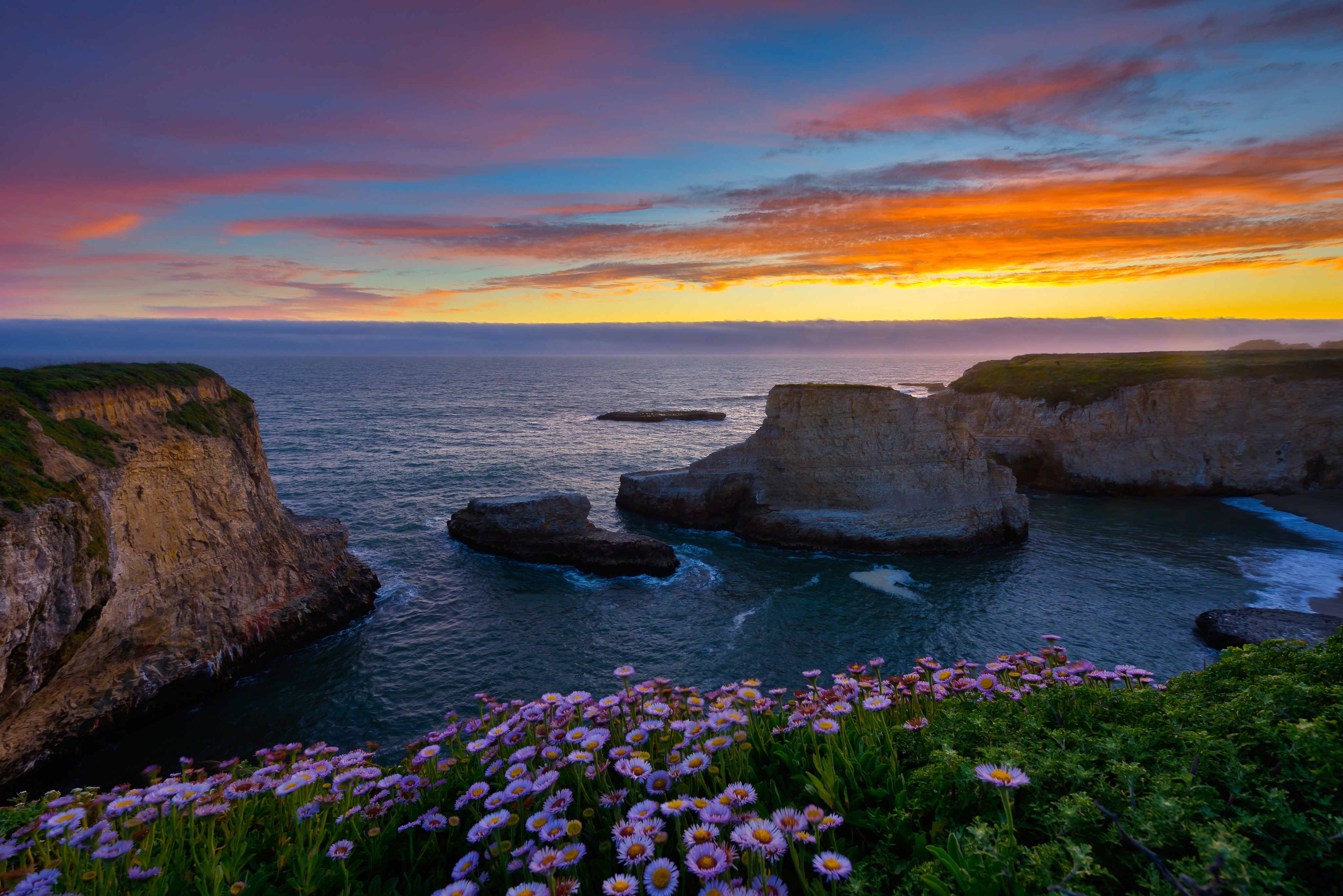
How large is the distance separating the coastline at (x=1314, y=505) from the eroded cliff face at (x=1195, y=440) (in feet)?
2.59

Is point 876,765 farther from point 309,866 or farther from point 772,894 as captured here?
point 309,866

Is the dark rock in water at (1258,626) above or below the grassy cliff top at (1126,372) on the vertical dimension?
below

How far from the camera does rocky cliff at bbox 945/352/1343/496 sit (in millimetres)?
43562

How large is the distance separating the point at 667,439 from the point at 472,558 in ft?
145

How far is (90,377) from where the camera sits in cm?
2123

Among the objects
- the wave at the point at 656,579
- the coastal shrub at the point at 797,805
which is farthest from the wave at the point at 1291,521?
the coastal shrub at the point at 797,805

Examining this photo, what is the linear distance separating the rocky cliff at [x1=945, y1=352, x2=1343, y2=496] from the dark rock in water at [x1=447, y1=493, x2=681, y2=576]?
35.6 metres

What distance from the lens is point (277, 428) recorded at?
253 feet

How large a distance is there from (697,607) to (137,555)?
20.6 m

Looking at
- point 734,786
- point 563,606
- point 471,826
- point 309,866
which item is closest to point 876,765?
point 734,786

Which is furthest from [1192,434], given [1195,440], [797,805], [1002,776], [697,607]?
[797,805]

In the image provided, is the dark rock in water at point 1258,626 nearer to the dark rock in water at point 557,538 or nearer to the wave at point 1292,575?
the wave at point 1292,575

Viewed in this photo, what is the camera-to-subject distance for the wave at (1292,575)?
86.0 feet

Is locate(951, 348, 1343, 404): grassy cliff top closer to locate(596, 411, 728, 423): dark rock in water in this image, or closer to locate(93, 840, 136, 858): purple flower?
locate(596, 411, 728, 423): dark rock in water
